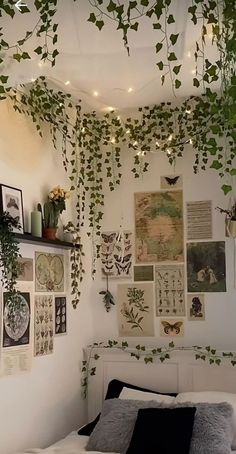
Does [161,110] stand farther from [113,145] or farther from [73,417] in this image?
[73,417]

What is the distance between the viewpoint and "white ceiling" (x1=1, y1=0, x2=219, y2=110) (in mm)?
2551

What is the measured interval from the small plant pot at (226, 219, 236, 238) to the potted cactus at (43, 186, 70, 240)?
1136 mm

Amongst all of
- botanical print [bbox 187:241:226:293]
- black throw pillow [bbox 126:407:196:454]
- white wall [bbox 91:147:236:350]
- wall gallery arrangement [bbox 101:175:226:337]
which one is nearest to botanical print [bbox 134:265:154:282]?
wall gallery arrangement [bbox 101:175:226:337]

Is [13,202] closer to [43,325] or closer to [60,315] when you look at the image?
[43,325]

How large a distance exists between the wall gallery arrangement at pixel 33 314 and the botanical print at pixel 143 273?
61 centimetres

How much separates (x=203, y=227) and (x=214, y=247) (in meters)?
0.17

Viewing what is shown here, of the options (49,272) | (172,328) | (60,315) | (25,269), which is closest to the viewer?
(25,269)

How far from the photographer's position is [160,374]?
4004 mm

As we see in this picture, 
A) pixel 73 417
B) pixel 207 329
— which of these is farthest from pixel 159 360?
pixel 73 417

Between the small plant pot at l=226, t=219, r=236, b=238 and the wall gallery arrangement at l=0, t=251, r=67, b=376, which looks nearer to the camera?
the wall gallery arrangement at l=0, t=251, r=67, b=376

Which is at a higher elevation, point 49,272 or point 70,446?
point 49,272

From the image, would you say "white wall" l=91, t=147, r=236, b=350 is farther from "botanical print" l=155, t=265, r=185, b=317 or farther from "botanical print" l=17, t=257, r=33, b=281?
"botanical print" l=17, t=257, r=33, b=281

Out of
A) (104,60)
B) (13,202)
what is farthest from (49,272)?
(104,60)

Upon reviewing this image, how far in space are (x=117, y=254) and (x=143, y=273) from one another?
0.25m
